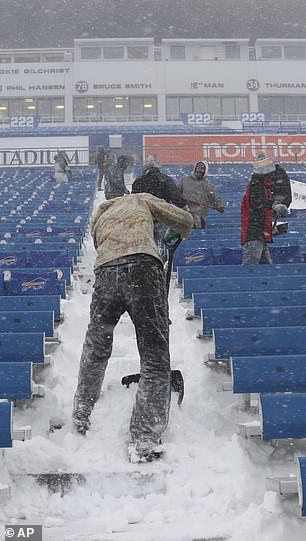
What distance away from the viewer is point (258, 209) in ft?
20.8

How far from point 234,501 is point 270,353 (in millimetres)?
1543

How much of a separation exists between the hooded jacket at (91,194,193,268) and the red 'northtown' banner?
21005mm

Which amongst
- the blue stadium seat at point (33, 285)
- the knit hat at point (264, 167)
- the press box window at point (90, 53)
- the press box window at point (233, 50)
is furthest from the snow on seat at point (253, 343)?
the press box window at point (233, 50)

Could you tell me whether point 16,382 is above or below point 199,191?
below

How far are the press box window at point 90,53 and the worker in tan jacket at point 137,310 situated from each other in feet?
172

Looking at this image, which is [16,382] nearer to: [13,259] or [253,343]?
[253,343]

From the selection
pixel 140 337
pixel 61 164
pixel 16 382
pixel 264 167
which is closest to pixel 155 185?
pixel 140 337

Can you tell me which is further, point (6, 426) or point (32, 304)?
point (32, 304)

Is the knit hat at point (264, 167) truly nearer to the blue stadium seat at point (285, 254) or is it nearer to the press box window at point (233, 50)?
the blue stadium seat at point (285, 254)

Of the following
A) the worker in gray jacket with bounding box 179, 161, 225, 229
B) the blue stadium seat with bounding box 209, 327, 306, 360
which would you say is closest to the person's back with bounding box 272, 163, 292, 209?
the worker in gray jacket with bounding box 179, 161, 225, 229

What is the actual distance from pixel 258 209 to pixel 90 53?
50373mm

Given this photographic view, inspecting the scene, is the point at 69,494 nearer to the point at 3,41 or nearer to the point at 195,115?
the point at 195,115

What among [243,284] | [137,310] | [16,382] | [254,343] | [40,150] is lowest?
[16,382]

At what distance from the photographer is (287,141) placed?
27.2 metres
